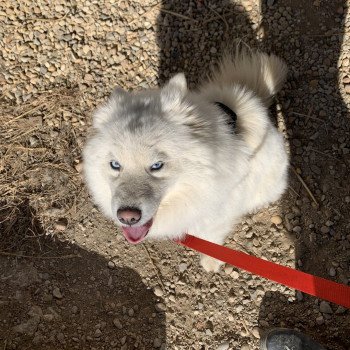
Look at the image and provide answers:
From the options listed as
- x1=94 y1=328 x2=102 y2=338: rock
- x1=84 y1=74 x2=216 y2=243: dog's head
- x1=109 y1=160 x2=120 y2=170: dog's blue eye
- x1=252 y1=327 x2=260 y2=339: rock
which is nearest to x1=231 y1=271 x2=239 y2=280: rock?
x1=252 y1=327 x2=260 y2=339: rock

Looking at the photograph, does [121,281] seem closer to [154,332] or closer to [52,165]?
[154,332]

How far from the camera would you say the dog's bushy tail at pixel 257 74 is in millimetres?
2934

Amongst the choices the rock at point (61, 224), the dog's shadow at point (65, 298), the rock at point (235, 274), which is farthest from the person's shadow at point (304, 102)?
the rock at point (61, 224)

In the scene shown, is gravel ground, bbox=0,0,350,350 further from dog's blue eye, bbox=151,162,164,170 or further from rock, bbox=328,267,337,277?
dog's blue eye, bbox=151,162,164,170

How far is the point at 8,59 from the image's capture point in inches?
149

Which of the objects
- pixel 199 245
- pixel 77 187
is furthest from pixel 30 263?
pixel 199 245

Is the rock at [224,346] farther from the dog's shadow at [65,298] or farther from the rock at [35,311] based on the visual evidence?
the rock at [35,311]

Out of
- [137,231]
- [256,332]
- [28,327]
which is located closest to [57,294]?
[28,327]

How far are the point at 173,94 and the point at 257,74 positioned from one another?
963 mm

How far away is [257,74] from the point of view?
2934 millimetres

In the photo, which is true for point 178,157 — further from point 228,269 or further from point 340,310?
point 340,310

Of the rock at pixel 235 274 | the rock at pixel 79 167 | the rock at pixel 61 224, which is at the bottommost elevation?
the rock at pixel 61 224

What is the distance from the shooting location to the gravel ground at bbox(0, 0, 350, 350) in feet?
10.2

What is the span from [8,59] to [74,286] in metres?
2.07
